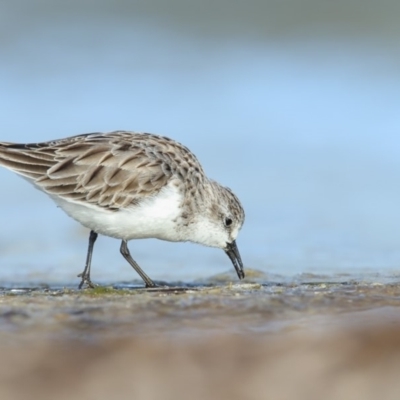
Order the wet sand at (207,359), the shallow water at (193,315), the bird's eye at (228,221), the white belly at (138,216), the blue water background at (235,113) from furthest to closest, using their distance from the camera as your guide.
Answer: the blue water background at (235,113), the bird's eye at (228,221), the white belly at (138,216), the shallow water at (193,315), the wet sand at (207,359)

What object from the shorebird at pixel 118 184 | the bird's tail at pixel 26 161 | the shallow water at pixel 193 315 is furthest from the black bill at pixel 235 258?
the shallow water at pixel 193 315

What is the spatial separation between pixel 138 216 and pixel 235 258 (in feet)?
2.90

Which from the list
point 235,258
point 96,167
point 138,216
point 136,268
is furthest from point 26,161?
point 235,258

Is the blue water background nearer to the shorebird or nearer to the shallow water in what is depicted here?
the shorebird

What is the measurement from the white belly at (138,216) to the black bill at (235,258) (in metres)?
0.54

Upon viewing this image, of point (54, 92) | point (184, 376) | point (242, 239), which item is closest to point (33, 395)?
point (184, 376)

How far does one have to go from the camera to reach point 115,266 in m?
6.96

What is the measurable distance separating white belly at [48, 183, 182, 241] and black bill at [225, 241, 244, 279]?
543mm

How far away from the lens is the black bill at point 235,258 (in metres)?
5.98

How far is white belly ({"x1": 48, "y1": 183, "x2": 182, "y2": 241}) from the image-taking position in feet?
18.0

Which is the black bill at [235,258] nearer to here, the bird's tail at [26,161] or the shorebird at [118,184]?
the shorebird at [118,184]

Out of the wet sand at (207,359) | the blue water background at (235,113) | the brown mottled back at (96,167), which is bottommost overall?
the wet sand at (207,359)

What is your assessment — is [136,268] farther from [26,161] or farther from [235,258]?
[26,161]

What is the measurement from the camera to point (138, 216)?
5465 millimetres
